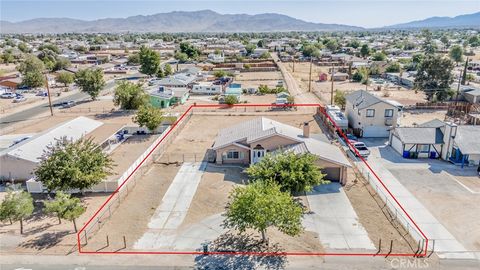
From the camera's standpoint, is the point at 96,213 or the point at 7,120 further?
the point at 7,120

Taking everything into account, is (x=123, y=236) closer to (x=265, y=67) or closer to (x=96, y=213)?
(x=96, y=213)

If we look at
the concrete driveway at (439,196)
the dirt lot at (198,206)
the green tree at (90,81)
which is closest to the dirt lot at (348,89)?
the concrete driveway at (439,196)

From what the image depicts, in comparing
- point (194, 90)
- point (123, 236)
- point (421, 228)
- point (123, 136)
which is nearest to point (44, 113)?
point (123, 136)

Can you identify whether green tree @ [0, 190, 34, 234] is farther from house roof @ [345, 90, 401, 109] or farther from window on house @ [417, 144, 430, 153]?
house roof @ [345, 90, 401, 109]

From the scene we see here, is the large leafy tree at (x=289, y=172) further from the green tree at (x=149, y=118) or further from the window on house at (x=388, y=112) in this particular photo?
the green tree at (x=149, y=118)

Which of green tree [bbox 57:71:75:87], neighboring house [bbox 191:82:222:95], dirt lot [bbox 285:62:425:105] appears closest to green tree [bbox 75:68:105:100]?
green tree [bbox 57:71:75:87]

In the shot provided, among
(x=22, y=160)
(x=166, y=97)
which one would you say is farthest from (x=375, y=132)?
(x=22, y=160)
